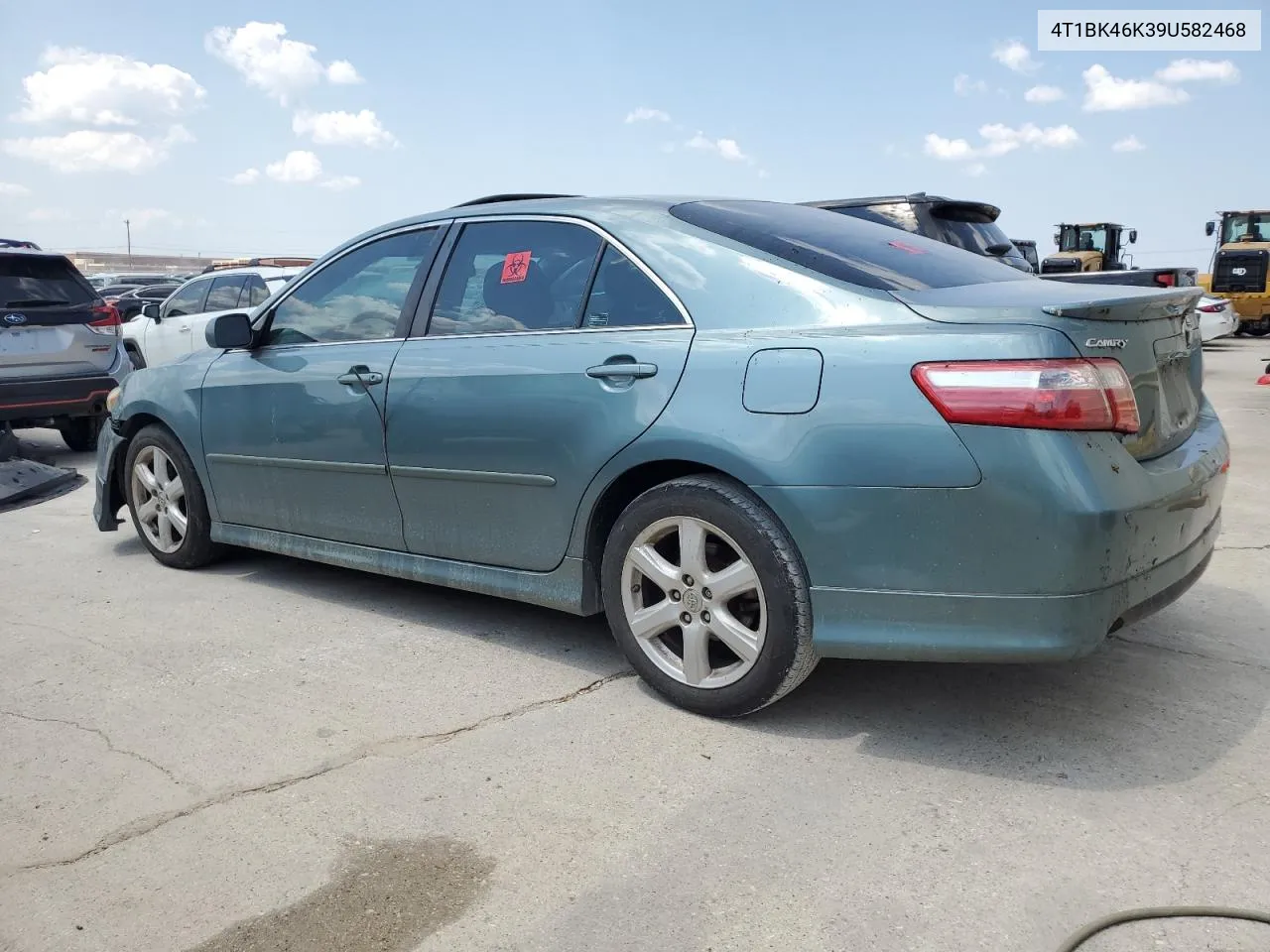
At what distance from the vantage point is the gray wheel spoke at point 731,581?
10.5 feet

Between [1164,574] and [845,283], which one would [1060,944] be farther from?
[845,283]

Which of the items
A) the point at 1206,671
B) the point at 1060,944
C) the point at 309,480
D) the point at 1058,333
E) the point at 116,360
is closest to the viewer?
the point at 1060,944

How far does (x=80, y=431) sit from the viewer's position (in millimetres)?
10188

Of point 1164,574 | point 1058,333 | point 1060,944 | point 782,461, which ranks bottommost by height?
point 1060,944

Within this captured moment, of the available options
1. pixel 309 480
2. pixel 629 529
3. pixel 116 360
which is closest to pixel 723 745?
pixel 629 529

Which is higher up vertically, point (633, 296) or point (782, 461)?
point (633, 296)

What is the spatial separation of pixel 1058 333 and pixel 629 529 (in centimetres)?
138

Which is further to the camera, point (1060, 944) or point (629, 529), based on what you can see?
point (629, 529)

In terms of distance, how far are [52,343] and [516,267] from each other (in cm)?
672

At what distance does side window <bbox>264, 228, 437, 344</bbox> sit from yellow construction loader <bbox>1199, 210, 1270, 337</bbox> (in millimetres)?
22466

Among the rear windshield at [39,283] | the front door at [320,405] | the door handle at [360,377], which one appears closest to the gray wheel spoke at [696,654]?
the front door at [320,405]

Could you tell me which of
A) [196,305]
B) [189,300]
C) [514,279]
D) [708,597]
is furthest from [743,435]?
[189,300]

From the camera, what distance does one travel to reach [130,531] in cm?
649

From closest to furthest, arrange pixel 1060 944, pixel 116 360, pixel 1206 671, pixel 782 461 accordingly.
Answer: pixel 1060 944, pixel 782 461, pixel 1206 671, pixel 116 360
